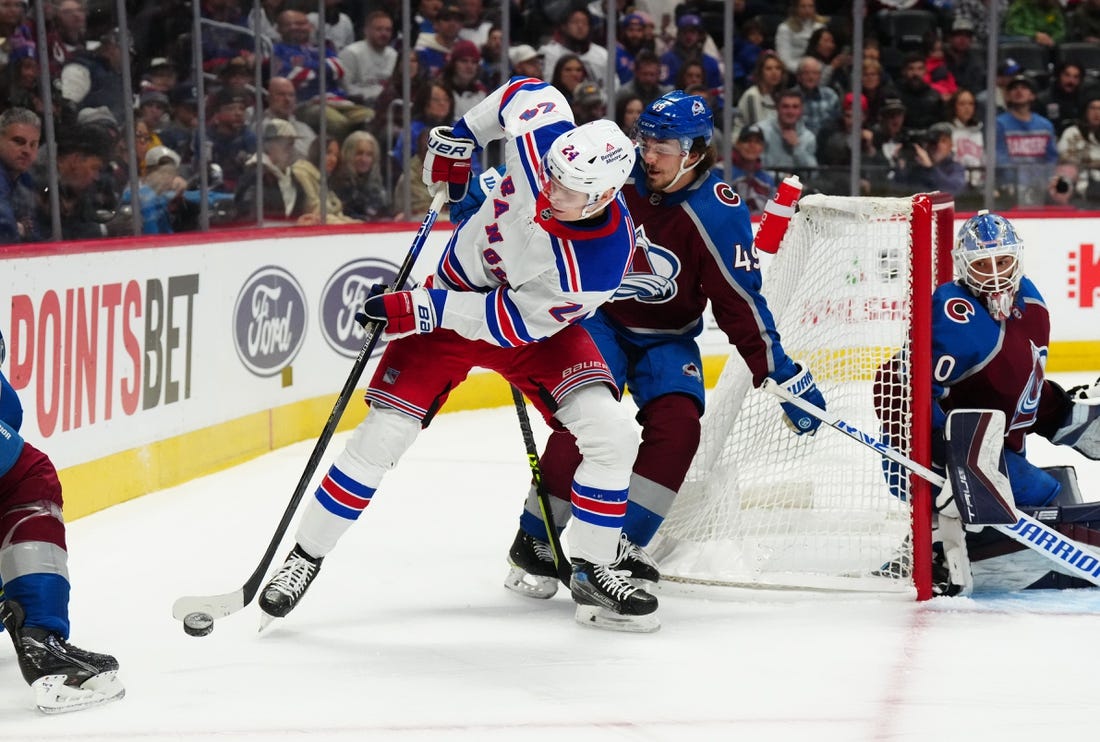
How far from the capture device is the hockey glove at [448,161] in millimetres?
3344

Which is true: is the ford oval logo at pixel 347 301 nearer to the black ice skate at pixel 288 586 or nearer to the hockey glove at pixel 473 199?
the hockey glove at pixel 473 199

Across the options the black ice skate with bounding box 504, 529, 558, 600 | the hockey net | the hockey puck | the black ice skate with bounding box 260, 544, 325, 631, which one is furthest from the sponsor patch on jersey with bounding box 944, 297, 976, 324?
the hockey puck

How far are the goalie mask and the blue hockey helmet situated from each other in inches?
24.2

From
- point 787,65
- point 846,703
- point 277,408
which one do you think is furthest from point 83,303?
point 787,65

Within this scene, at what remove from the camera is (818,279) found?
382 centimetres

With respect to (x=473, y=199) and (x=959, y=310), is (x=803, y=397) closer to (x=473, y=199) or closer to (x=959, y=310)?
(x=959, y=310)

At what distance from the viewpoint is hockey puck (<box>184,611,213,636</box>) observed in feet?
9.60

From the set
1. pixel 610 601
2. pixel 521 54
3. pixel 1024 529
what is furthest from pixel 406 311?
pixel 521 54

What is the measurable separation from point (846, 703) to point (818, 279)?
4.54 ft

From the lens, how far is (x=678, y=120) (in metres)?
3.27

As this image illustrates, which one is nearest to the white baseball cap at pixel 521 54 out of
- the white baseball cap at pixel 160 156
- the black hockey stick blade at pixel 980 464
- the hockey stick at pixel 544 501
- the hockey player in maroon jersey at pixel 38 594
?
the white baseball cap at pixel 160 156

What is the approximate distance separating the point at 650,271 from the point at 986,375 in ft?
2.54

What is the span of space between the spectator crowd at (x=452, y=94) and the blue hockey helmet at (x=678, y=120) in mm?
1846

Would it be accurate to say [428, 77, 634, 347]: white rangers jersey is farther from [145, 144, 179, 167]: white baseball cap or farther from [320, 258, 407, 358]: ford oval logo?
[320, 258, 407, 358]: ford oval logo
